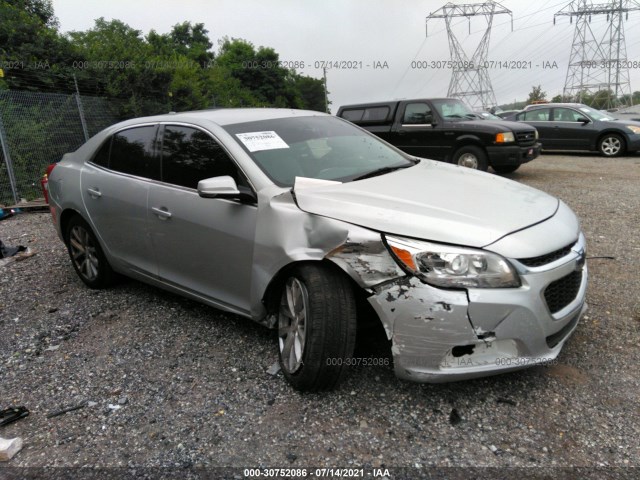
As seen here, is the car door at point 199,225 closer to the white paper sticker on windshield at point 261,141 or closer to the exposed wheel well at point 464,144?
the white paper sticker on windshield at point 261,141

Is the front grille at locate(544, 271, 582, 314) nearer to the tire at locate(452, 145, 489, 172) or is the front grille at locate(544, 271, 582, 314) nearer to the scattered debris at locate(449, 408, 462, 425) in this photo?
the scattered debris at locate(449, 408, 462, 425)

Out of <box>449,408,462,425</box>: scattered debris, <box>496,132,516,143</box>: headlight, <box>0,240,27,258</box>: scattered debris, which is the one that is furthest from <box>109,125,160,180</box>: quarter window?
<box>496,132,516,143</box>: headlight

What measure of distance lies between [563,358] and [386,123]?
8017 millimetres

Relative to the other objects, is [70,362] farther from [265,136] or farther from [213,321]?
[265,136]

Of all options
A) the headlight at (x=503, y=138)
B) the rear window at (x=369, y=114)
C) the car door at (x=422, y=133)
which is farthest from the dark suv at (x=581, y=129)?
the rear window at (x=369, y=114)

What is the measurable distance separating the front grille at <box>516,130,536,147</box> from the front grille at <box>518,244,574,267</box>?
734 cm

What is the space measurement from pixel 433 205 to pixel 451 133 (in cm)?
746

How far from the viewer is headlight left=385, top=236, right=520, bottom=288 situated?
91.5 inches

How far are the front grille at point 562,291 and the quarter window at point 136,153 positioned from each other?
2.69 metres

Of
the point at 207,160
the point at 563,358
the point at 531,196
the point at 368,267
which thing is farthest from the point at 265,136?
the point at 563,358

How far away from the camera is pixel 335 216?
8.50 ft

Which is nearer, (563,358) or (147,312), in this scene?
(563,358)

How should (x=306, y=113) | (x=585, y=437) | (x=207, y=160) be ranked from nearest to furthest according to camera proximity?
(x=585, y=437) < (x=207, y=160) < (x=306, y=113)

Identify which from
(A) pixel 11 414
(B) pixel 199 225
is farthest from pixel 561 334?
(A) pixel 11 414
